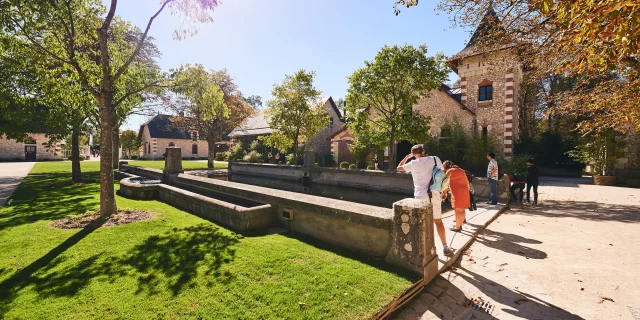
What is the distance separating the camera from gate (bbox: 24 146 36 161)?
3816 cm

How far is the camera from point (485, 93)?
19.7m

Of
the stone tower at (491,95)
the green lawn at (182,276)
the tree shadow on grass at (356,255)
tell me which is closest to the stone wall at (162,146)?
the stone tower at (491,95)

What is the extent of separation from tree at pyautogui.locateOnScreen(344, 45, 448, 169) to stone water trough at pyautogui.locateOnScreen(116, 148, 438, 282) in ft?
→ 31.6

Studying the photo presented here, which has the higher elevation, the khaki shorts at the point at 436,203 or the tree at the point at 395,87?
the tree at the point at 395,87

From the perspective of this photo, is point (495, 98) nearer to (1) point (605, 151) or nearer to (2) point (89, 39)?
(1) point (605, 151)

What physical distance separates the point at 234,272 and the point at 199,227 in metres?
2.83

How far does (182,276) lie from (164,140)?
5161cm

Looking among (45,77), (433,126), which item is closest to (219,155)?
(433,126)

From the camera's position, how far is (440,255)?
15.4 ft

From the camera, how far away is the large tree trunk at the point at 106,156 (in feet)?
22.6

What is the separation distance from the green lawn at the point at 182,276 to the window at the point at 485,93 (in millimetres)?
19676

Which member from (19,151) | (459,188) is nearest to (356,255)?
(459,188)

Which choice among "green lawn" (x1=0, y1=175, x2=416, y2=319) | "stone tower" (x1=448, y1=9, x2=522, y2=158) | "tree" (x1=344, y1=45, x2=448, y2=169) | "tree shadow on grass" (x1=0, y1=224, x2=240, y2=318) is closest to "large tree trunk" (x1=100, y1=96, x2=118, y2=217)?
"green lawn" (x1=0, y1=175, x2=416, y2=319)

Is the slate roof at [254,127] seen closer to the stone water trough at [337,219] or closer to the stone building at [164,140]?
the stone building at [164,140]
